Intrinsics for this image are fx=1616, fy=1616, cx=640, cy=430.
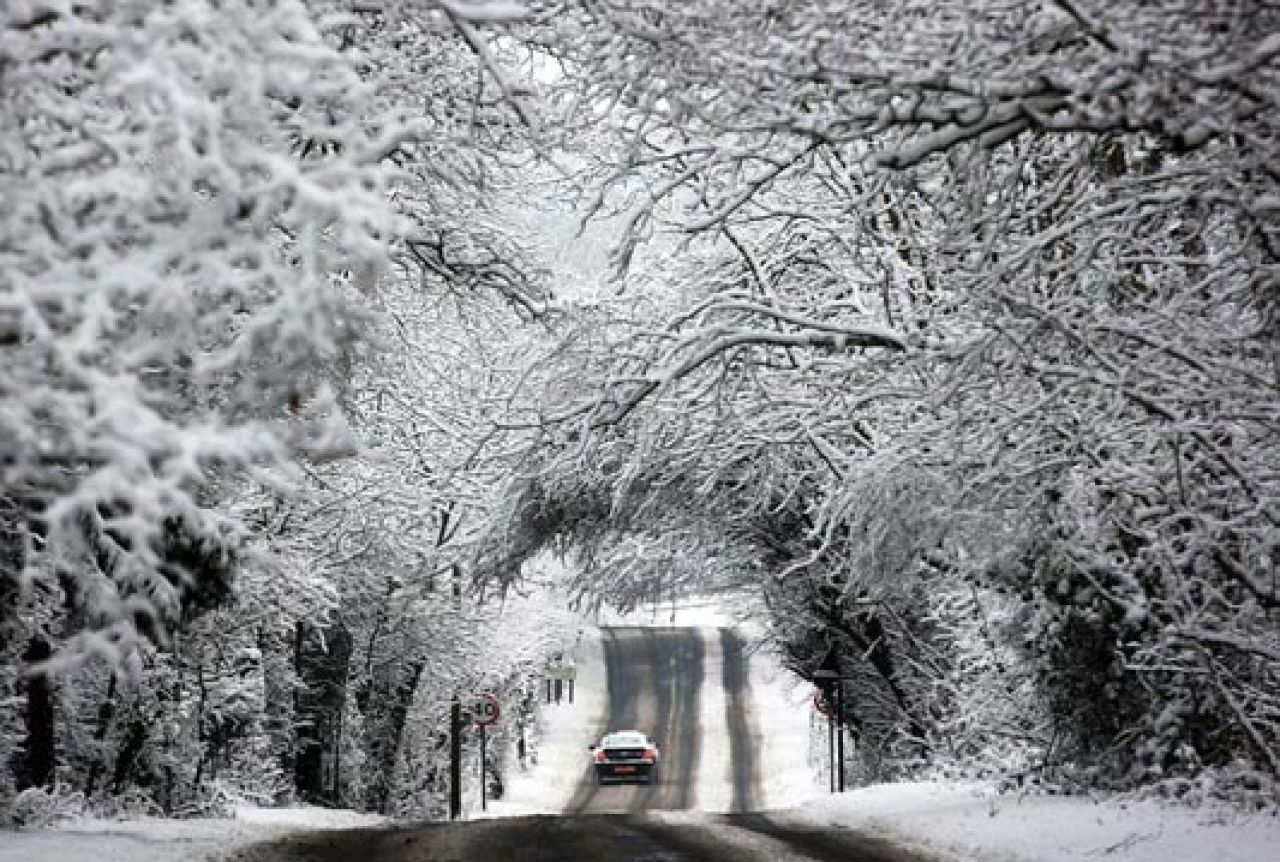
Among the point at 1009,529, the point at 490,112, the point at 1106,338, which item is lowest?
the point at 1009,529

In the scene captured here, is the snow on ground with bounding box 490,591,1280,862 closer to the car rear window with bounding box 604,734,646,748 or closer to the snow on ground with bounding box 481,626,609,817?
the car rear window with bounding box 604,734,646,748

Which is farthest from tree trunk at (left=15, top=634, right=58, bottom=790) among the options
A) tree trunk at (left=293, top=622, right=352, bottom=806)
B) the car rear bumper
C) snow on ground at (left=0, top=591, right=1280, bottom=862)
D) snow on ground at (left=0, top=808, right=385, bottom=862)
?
the car rear bumper

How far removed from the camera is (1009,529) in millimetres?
12734

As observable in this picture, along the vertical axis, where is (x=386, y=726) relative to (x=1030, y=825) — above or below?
above

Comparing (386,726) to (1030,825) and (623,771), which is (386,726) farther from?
(1030,825)

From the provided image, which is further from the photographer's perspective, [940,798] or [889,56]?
[940,798]

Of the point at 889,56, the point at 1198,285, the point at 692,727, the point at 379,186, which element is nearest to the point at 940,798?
the point at 1198,285

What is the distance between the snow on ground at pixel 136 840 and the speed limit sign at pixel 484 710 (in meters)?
19.0

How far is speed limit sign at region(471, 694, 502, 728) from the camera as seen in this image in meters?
37.2

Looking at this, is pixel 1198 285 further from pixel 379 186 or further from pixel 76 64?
pixel 76 64

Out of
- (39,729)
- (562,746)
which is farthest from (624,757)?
(39,729)

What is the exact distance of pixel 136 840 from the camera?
13320 mm

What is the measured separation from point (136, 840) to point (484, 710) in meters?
26.8

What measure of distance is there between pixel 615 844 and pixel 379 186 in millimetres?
10111
